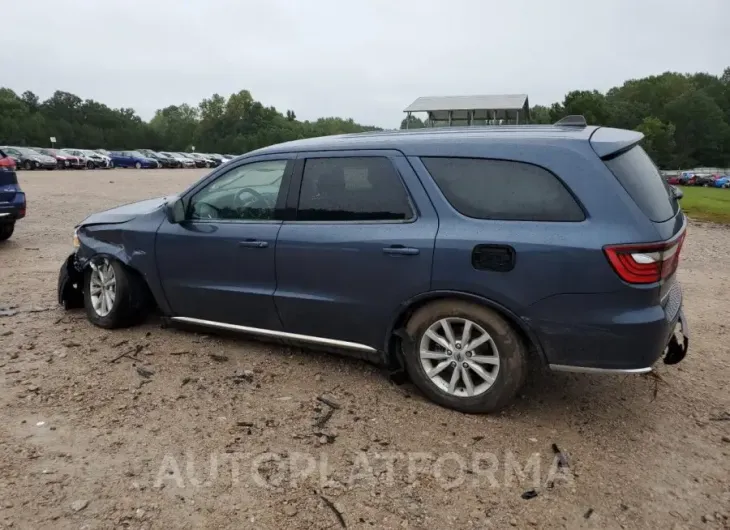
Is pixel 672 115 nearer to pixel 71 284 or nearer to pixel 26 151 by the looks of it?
pixel 26 151

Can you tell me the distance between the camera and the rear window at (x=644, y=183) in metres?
3.14

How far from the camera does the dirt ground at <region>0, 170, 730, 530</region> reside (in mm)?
2648

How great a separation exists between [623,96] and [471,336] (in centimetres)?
12058

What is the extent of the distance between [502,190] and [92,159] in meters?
51.0

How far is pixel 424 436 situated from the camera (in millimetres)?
3289

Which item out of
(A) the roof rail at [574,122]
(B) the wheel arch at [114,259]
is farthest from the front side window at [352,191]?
(B) the wheel arch at [114,259]

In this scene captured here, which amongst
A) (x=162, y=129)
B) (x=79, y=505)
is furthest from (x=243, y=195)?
(x=162, y=129)

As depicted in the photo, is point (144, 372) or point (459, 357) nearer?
point (459, 357)

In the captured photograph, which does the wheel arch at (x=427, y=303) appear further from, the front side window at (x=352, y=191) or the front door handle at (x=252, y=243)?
the front door handle at (x=252, y=243)

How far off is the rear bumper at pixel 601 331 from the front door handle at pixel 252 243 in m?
1.87

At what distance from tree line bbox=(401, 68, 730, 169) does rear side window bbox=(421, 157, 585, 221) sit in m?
86.3

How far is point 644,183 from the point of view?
10.9ft

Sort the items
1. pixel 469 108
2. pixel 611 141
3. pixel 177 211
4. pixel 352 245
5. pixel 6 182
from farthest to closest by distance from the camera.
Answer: pixel 469 108 < pixel 6 182 < pixel 177 211 < pixel 352 245 < pixel 611 141

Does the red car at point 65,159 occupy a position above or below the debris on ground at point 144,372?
above
